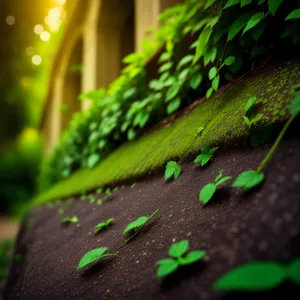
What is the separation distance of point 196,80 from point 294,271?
4.83 feet

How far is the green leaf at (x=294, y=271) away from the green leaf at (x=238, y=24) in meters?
1.13

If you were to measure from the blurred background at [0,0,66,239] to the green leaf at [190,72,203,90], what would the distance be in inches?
449

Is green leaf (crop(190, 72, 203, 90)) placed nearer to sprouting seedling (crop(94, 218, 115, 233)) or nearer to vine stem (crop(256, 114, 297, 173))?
vine stem (crop(256, 114, 297, 173))

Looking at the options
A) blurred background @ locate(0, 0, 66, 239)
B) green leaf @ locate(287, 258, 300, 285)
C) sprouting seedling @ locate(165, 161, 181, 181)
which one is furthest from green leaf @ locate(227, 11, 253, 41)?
blurred background @ locate(0, 0, 66, 239)

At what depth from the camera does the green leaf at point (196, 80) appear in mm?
1696

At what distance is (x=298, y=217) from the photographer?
1.85ft

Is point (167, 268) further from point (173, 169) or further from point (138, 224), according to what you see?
point (173, 169)

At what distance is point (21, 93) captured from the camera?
19.4 metres

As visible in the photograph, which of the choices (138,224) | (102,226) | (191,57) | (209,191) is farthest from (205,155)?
(191,57)

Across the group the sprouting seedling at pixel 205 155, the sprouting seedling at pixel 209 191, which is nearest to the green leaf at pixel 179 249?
the sprouting seedling at pixel 209 191

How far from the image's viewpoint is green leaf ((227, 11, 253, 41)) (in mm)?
1245

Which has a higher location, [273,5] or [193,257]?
[273,5]

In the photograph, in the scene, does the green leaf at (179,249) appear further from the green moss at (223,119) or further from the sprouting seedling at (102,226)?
the sprouting seedling at (102,226)

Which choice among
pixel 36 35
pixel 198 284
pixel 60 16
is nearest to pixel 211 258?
pixel 198 284
